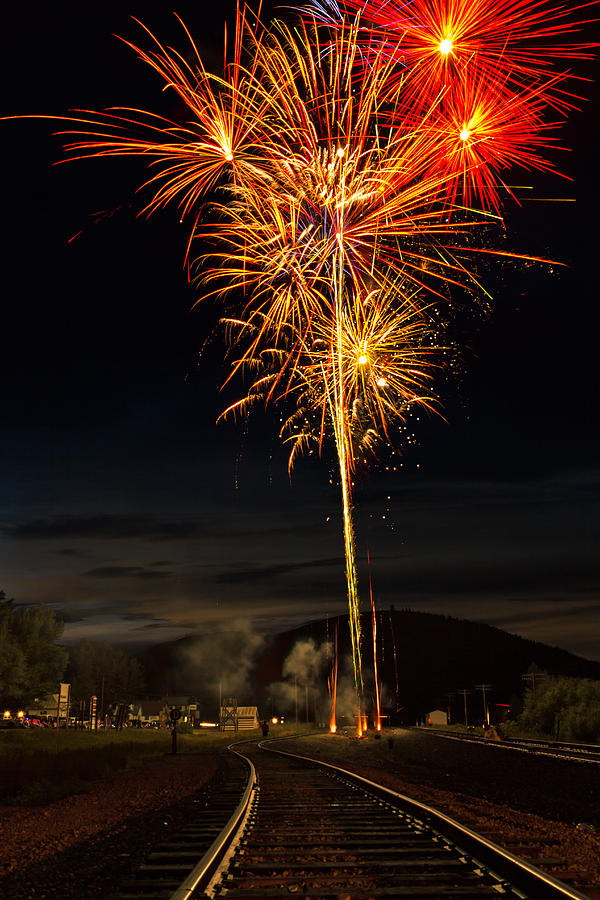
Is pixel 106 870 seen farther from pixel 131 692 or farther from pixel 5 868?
pixel 131 692

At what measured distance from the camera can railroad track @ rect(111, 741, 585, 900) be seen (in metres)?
6.65

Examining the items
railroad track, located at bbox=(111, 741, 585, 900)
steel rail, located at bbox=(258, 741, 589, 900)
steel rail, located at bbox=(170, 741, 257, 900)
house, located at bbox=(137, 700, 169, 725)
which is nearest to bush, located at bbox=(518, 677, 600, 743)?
railroad track, located at bbox=(111, 741, 585, 900)

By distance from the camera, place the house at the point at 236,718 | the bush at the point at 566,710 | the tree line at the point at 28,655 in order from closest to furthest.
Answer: the bush at the point at 566,710 → the tree line at the point at 28,655 → the house at the point at 236,718

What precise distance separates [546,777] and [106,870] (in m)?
17.3

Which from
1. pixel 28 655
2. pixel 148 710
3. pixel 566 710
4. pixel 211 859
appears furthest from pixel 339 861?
pixel 148 710

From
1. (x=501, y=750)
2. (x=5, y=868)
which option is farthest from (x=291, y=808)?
(x=501, y=750)

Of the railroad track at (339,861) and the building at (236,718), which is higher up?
the railroad track at (339,861)

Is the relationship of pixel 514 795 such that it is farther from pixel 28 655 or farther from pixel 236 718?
pixel 236 718

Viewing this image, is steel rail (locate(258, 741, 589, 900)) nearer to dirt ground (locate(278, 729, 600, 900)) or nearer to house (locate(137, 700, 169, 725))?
dirt ground (locate(278, 729, 600, 900))

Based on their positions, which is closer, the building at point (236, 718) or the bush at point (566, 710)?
the bush at point (566, 710)

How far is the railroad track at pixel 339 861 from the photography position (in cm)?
665

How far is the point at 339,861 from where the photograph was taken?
26.7 feet

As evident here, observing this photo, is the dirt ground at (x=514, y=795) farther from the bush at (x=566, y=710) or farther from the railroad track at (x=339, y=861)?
the bush at (x=566, y=710)

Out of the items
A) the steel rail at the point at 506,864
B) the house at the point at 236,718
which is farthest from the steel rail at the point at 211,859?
the house at the point at 236,718
